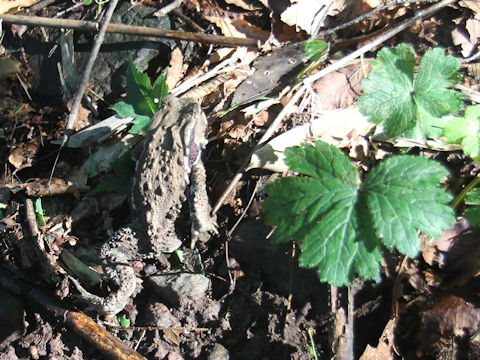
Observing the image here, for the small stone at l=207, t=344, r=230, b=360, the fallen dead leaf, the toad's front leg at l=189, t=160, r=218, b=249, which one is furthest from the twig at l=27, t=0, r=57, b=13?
the small stone at l=207, t=344, r=230, b=360

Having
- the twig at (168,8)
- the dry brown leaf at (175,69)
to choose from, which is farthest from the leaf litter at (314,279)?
the twig at (168,8)

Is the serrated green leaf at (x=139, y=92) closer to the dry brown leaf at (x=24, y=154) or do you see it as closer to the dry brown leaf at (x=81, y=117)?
the dry brown leaf at (x=81, y=117)

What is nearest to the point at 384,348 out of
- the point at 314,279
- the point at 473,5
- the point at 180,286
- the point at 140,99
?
the point at 314,279

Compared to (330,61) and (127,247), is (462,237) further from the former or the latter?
(127,247)

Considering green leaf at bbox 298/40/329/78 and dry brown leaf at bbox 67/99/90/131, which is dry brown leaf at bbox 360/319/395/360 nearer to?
green leaf at bbox 298/40/329/78

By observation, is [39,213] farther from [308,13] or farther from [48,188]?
[308,13]
